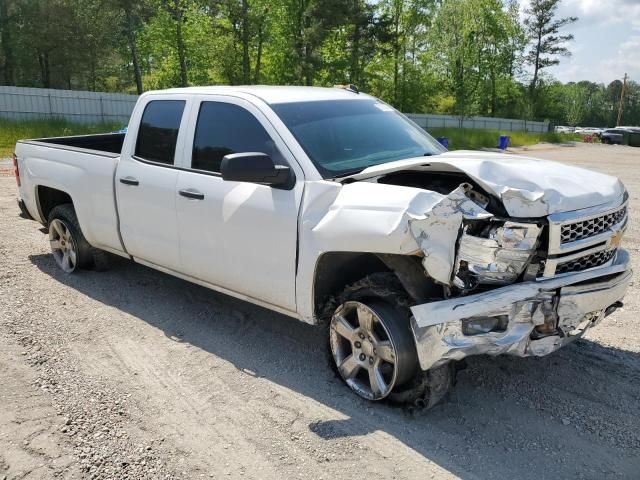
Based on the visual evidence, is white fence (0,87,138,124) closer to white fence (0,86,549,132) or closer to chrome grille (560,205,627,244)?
white fence (0,86,549,132)

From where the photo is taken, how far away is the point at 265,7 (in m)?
36.4

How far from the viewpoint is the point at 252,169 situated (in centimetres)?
349

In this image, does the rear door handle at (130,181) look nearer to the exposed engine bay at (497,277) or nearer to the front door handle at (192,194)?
the front door handle at (192,194)

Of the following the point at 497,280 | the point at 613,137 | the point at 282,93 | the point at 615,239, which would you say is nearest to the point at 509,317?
the point at 497,280

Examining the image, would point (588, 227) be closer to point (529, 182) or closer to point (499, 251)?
point (529, 182)

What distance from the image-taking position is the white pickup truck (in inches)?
116

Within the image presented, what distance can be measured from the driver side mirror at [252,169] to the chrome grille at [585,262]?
1.75 m

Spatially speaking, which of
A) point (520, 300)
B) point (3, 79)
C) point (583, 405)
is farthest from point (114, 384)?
point (3, 79)

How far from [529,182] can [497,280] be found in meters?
0.56

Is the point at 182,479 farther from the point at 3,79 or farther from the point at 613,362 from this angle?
the point at 3,79

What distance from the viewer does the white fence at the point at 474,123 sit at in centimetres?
4021

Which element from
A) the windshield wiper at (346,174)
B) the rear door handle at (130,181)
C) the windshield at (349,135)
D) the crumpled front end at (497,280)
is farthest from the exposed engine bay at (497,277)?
the rear door handle at (130,181)

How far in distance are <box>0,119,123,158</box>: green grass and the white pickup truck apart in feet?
51.6

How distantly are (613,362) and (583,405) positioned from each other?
0.74 meters
